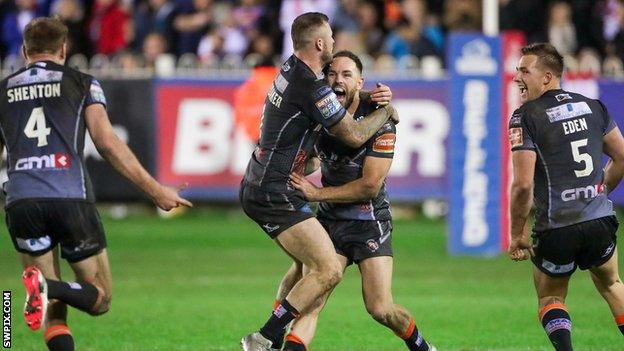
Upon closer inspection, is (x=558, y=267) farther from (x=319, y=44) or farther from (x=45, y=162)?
(x=45, y=162)

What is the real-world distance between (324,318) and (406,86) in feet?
28.9

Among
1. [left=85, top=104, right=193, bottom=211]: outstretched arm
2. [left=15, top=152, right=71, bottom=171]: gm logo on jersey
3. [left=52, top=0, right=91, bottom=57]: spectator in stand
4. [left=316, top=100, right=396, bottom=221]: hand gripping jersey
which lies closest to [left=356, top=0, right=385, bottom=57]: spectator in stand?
[left=52, top=0, right=91, bottom=57]: spectator in stand

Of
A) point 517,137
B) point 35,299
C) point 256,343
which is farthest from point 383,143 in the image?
point 35,299

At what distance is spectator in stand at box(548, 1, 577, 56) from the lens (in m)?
21.7

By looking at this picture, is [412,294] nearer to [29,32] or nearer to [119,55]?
[29,32]

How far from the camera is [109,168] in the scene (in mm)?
22156

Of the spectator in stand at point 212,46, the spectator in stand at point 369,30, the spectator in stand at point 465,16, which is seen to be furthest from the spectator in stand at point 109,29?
the spectator in stand at point 465,16

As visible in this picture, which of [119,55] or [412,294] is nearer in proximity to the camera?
[412,294]

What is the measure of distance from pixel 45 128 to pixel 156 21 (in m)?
15.0

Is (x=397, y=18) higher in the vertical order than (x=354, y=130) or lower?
lower

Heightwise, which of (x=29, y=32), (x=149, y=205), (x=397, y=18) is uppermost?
(x=29, y=32)

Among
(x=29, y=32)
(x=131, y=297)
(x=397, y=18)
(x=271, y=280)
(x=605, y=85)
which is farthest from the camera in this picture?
(x=397, y=18)

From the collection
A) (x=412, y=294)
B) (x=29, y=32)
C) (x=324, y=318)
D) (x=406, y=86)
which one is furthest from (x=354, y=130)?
(x=406, y=86)

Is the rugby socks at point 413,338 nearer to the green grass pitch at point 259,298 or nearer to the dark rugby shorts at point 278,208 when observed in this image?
the dark rugby shorts at point 278,208
